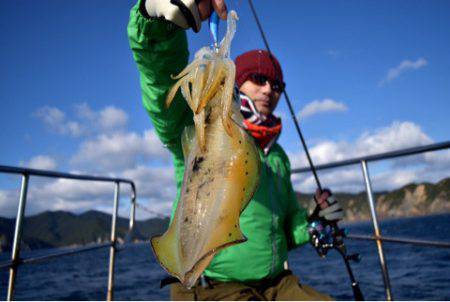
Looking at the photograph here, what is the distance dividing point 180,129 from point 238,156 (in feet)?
3.69

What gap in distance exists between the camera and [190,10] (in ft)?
4.80

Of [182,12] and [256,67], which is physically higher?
[256,67]

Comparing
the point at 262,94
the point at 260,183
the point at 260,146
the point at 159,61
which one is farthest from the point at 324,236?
the point at 159,61

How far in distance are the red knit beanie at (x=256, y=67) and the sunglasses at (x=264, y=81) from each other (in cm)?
3

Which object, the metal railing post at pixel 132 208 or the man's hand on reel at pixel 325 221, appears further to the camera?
the metal railing post at pixel 132 208

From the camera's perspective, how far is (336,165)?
14.8 ft

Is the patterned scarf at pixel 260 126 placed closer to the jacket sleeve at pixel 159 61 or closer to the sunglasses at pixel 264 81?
the sunglasses at pixel 264 81

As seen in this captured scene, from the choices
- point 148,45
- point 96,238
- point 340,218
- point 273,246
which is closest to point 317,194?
point 340,218

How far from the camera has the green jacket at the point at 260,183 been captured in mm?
1946

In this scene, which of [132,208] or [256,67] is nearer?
[256,67]

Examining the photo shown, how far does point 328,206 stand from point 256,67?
1715mm

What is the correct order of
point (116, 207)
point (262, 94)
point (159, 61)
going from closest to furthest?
point (159, 61) < point (262, 94) < point (116, 207)

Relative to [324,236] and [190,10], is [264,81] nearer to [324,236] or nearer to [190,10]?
[324,236]

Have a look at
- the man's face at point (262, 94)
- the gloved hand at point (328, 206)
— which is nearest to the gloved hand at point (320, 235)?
the gloved hand at point (328, 206)
